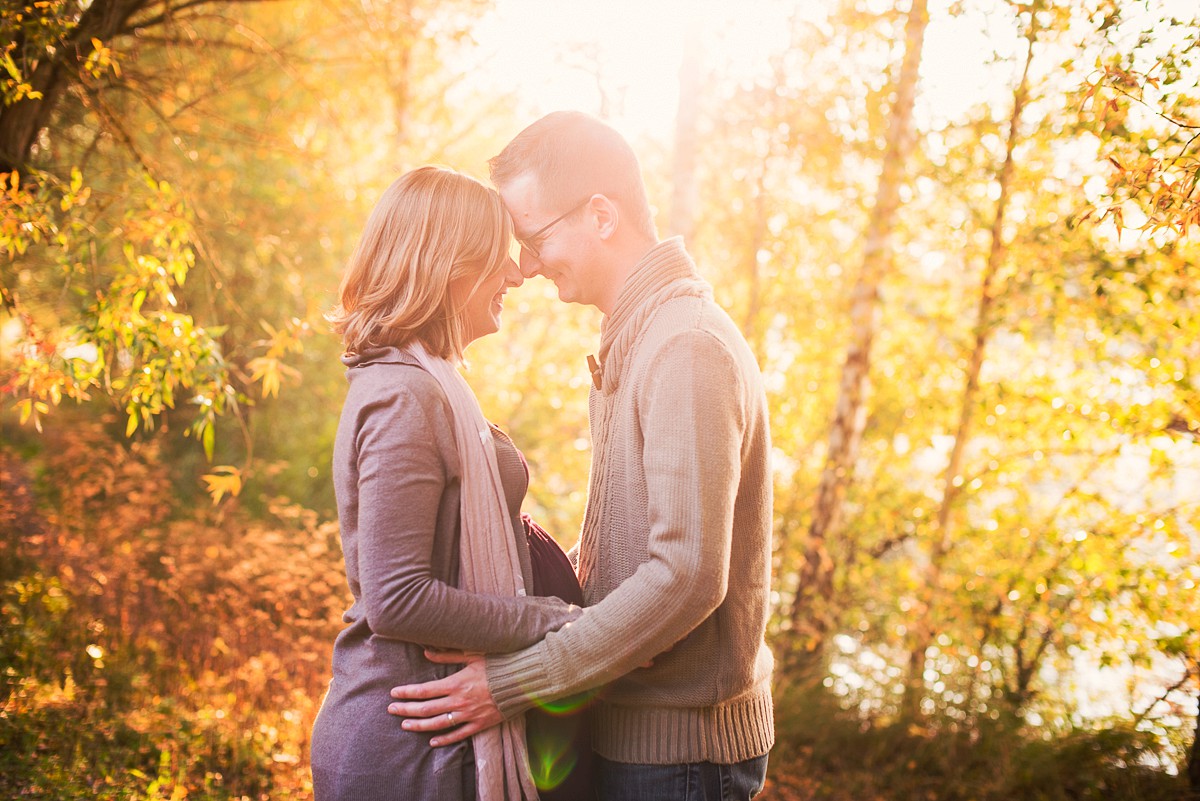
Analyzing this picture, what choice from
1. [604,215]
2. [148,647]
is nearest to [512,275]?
[604,215]

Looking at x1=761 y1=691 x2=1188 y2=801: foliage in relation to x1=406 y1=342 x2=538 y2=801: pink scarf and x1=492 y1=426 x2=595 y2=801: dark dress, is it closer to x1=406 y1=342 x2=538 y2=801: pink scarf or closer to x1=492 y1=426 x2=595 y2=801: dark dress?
x1=492 y1=426 x2=595 y2=801: dark dress

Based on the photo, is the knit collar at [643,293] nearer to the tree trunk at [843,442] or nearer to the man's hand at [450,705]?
the man's hand at [450,705]

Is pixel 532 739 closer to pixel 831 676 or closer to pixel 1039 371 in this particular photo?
pixel 831 676

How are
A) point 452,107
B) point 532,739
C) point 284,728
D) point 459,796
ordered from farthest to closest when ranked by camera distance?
1. point 452,107
2. point 284,728
3. point 532,739
4. point 459,796

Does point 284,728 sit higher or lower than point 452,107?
lower

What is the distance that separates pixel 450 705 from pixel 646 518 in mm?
522

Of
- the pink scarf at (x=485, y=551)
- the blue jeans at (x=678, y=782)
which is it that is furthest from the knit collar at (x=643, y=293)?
the blue jeans at (x=678, y=782)

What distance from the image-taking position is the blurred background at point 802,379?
11.0 feet

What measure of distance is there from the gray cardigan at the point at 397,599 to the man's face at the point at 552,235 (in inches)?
18.4

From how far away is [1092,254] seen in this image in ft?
14.4

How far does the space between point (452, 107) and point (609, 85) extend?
5.89 feet

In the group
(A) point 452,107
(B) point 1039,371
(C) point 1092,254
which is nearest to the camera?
(C) point 1092,254

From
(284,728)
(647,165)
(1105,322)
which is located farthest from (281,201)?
(1105,322)

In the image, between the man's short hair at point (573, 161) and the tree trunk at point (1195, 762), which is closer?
the man's short hair at point (573, 161)
